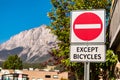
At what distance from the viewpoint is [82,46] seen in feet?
27.6

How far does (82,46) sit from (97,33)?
0.38 m

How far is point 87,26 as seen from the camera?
844 cm

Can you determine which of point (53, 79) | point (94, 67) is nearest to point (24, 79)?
point (94, 67)

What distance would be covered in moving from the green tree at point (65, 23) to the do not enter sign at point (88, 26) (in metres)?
20.9

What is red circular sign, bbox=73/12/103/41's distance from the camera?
27.3 ft

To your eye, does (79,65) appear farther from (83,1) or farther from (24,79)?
(24,79)

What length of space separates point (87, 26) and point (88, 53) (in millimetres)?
509

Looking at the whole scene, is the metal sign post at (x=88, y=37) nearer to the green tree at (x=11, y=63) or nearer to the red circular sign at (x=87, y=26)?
the red circular sign at (x=87, y=26)

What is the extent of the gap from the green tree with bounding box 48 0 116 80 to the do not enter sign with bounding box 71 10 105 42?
824 inches

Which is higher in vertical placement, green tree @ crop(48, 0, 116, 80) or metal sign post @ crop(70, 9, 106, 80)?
green tree @ crop(48, 0, 116, 80)

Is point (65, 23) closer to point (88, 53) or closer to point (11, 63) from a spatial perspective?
point (88, 53)

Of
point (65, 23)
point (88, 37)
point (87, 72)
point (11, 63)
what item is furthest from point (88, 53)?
point (11, 63)

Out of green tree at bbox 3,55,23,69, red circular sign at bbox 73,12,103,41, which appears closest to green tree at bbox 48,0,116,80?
red circular sign at bbox 73,12,103,41

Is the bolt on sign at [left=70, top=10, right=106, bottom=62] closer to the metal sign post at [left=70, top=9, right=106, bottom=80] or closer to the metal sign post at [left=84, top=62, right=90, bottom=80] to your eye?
the metal sign post at [left=70, top=9, right=106, bottom=80]
